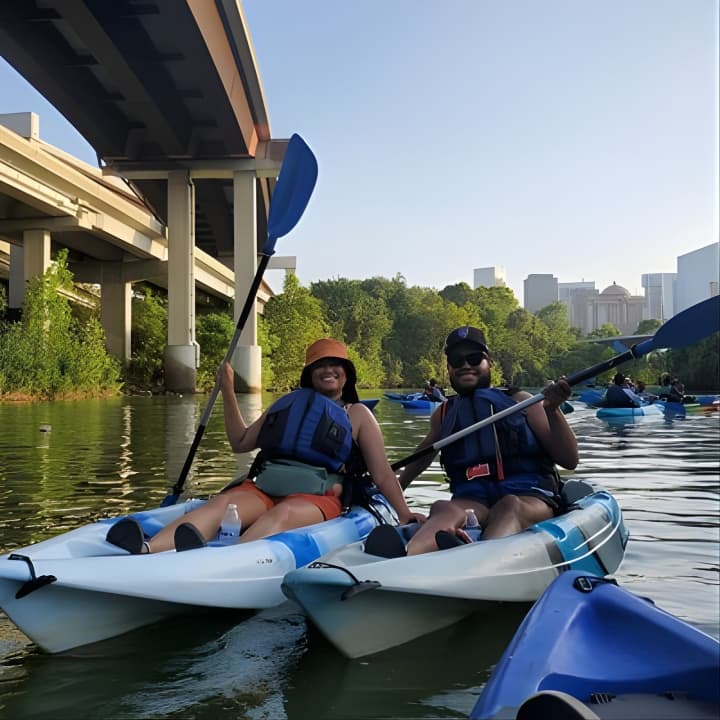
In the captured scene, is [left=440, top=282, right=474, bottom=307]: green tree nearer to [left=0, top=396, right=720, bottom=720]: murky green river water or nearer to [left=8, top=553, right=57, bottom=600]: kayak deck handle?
[left=0, top=396, right=720, bottom=720]: murky green river water

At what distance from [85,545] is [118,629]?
382 millimetres

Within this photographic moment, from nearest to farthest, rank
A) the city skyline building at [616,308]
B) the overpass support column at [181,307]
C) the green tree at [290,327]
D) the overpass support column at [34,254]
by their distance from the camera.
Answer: the overpass support column at [34,254], the overpass support column at [181,307], the green tree at [290,327], the city skyline building at [616,308]

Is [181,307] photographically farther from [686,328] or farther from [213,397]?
[686,328]

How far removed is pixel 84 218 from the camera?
75.9ft

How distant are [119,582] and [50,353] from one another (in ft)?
69.2

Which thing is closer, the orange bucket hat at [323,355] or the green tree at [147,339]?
the orange bucket hat at [323,355]

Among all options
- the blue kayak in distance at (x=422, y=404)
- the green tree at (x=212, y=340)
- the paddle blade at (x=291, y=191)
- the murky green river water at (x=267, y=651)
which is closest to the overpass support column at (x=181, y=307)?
the green tree at (x=212, y=340)

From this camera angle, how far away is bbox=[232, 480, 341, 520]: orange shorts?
3607 millimetres

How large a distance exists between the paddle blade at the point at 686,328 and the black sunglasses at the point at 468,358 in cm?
93

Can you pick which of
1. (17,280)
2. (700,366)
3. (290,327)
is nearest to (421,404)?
(17,280)

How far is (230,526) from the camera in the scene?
3404mm

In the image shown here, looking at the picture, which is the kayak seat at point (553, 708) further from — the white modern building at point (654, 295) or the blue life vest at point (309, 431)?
the white modern building at point (654, 295)

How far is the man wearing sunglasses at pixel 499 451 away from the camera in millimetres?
3439

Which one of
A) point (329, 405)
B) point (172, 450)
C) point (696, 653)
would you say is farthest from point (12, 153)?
point (696, 653)
